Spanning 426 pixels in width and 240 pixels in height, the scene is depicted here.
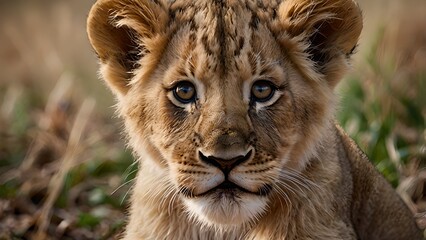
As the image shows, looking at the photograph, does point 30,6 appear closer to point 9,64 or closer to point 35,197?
point 9,64

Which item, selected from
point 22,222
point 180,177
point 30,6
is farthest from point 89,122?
point 30,6

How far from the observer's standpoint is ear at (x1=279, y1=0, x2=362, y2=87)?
457 cm

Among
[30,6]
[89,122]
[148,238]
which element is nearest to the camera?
[148,238]

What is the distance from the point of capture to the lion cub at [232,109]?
4.23 meters

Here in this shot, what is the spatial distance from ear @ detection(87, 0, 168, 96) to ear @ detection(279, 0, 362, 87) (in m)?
0.61

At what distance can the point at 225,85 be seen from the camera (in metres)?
4.28

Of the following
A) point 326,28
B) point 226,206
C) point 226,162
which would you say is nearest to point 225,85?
point 226,162

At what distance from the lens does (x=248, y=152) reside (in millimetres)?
4125

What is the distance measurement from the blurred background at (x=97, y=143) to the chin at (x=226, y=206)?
1007 millimetres

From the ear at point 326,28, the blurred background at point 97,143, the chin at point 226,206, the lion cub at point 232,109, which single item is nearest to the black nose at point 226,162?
the lion cub at point 232,109

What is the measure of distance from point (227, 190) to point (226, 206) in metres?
0.10

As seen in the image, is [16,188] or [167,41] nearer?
[167,41]

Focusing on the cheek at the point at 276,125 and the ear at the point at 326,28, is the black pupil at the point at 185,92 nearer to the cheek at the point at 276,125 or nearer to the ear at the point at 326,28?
the cheek at the point at 276,125

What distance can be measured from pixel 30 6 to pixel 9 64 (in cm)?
195
